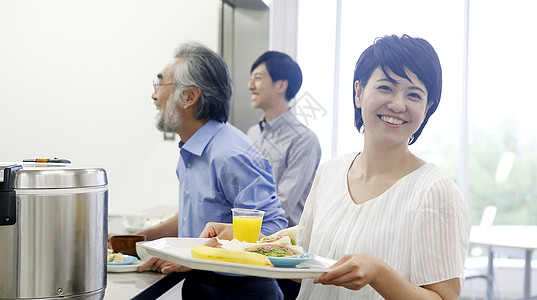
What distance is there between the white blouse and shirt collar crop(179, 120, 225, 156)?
23.4 inches

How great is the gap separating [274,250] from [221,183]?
0.64 meters

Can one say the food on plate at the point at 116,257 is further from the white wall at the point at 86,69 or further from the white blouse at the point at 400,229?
the white wall at the point at 86,69

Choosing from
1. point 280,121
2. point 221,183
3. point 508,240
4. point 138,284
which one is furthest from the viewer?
point 508,240

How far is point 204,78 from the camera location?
2068 millimetres

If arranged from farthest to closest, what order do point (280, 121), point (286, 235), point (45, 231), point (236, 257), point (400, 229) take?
point (280, 121), point (286, 235), point (400, 229), point (236, 257), point (45, 231)

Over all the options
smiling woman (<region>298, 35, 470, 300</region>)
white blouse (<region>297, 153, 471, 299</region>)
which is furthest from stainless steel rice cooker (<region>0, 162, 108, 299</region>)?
white blouse (<region>297, 153, 471, 299</region>)

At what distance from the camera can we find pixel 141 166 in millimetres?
3439

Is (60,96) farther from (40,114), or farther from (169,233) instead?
(169,233)

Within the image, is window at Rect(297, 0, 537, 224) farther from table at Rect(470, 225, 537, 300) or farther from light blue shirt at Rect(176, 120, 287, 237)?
light blue shirt at Rect(176, 120, 287, 237)

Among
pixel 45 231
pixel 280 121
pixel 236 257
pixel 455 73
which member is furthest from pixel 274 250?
pixel 455 73

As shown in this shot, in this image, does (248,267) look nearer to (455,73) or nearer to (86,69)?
(86,69)

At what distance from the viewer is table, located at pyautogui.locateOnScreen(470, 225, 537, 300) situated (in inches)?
133

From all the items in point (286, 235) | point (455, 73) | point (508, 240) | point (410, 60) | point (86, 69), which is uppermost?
point (455, 73)

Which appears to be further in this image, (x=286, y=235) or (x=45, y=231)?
(x=286, y=235)
